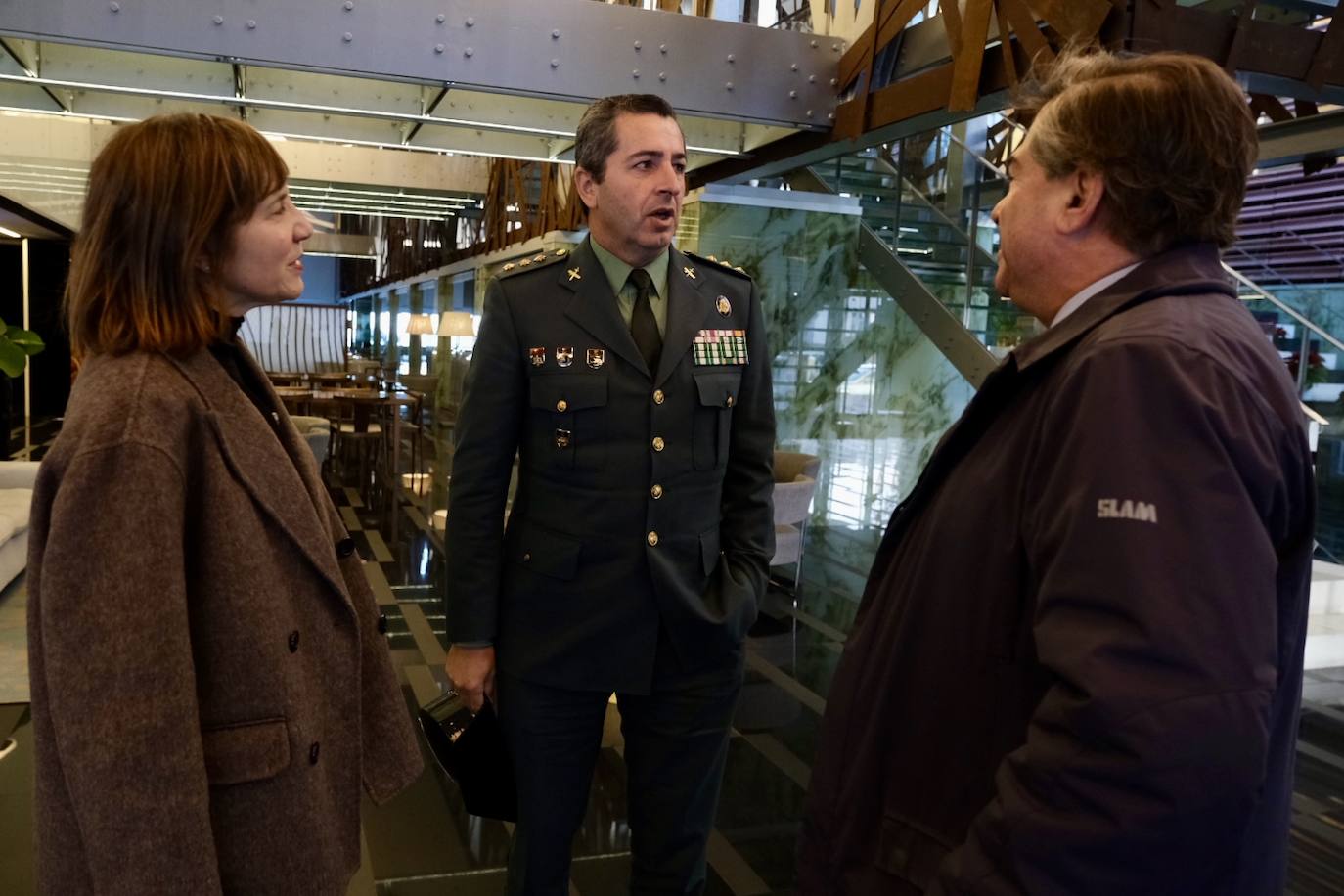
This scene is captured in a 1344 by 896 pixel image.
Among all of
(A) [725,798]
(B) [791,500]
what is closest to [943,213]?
(B) [791,500]

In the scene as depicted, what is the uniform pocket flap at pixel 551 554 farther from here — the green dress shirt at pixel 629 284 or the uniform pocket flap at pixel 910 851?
the uniform pocket flap at pixel 910 851

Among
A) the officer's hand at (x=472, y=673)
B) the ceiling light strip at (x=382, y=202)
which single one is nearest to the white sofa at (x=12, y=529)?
the officer's hand at (x=472, y=673)

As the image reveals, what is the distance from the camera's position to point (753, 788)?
340 cm

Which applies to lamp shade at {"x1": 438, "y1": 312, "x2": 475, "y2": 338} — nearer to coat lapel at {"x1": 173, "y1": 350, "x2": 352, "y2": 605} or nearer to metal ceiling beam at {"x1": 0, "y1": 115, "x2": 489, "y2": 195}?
metal ceiling beam at {"x1": 0, "y1": 115, "x2": 489, "y2": 195}

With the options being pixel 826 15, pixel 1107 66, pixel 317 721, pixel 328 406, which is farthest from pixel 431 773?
pixel 328 406

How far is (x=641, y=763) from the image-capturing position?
2.09 m

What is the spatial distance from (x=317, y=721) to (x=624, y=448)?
0.81m

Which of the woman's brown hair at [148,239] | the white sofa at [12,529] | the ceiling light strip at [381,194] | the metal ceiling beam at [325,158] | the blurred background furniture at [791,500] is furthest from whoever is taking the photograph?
the ceiling light strip at [381,194]

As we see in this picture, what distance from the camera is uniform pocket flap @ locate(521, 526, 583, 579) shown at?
77.9 inches

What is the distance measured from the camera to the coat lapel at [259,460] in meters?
1.28

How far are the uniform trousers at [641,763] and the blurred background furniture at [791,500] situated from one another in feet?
8.87

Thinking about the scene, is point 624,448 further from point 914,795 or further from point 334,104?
point 334,104

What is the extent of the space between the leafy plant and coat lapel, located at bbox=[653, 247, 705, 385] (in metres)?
5.38

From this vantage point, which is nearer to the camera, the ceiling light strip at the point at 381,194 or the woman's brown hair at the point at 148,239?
the woman's brown hair at the point at 148,239
